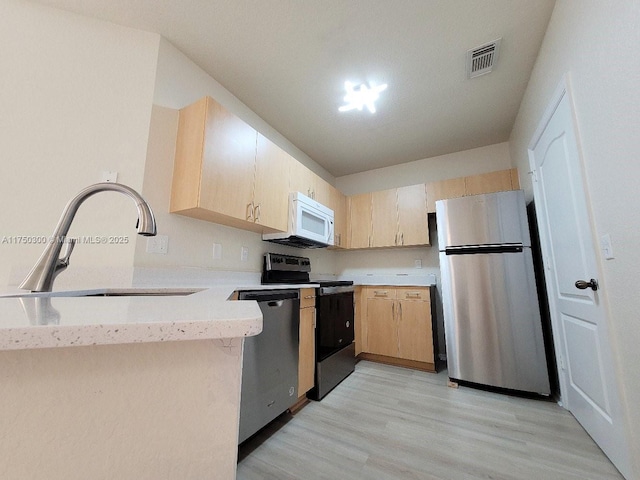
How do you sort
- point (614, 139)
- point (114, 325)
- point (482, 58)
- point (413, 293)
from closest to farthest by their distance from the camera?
point (114, 325), point (614, 139), point (482, 58), point (413, 293)

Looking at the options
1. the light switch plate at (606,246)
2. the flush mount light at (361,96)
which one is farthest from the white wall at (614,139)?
the flush mount light at (361,96)

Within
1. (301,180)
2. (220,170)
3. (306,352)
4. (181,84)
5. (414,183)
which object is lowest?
(306,352)

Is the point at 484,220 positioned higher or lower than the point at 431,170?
lower

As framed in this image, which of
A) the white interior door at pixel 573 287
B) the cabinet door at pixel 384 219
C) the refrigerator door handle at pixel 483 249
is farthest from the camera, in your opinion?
the cabinet door at pixel 384 219

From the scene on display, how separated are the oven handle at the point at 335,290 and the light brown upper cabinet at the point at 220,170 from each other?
2.31 feet

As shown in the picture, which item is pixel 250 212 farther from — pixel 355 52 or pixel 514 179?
pixel 514 179

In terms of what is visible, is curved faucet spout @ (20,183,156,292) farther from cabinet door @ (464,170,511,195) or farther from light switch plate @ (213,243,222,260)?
cabinet door @ (464,170,511,195)

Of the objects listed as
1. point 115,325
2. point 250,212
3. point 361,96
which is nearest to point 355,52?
point 361,96

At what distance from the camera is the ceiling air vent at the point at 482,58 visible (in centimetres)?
189

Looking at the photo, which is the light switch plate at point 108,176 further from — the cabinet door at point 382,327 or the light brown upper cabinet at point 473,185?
the light brown upper cabinet at point 473,185

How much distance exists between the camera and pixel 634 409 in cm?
114

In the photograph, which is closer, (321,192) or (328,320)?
(328,320)

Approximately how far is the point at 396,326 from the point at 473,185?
1.81m

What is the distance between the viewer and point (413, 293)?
2895mm
